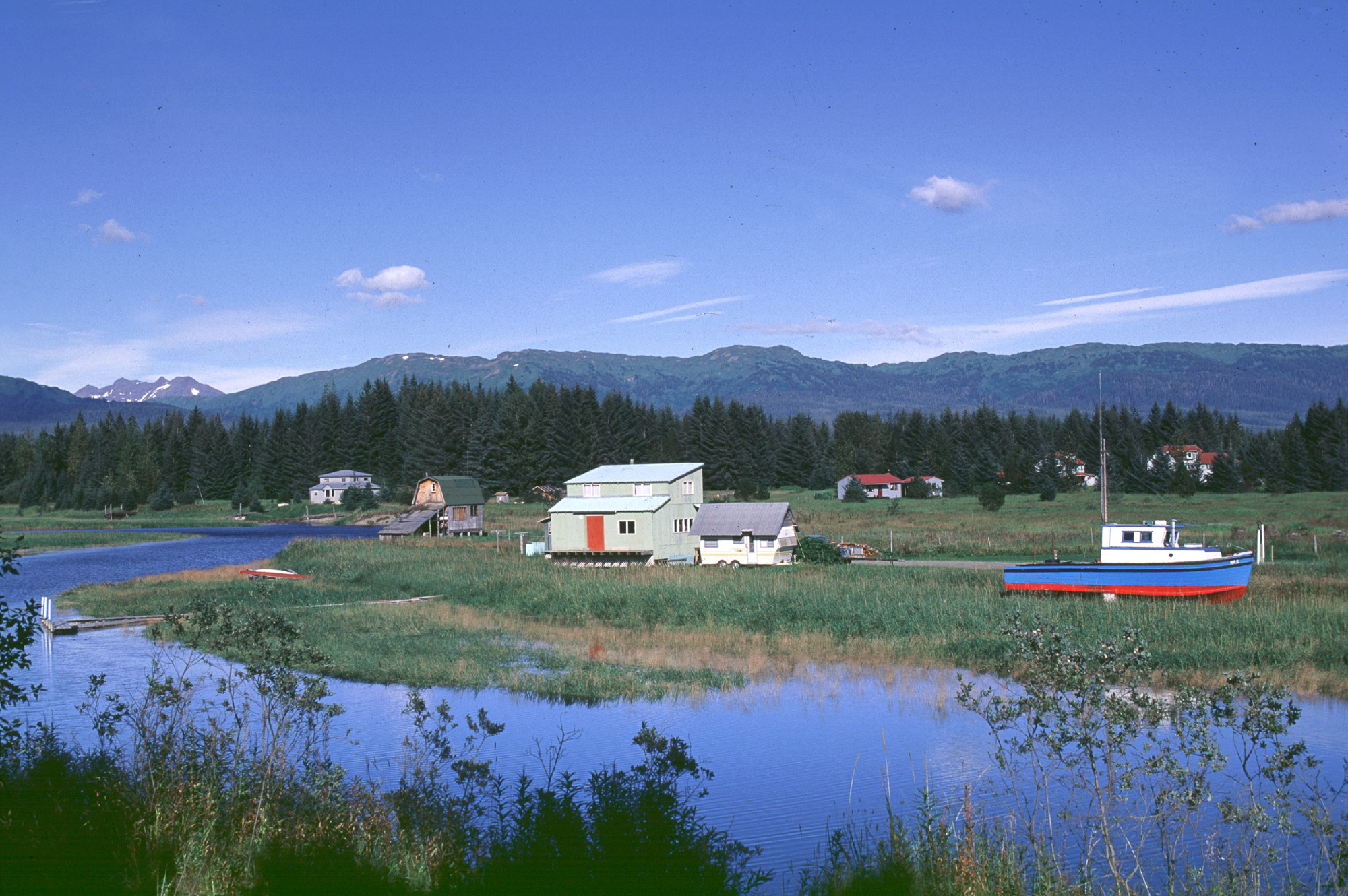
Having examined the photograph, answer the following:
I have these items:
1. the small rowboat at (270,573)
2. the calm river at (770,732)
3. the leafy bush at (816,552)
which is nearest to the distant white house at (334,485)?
the small rowboat at (270,573)

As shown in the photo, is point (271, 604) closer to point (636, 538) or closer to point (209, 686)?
point (209, 686)

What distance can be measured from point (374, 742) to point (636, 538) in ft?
111

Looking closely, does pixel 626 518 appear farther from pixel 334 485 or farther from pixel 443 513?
pixel 334 485

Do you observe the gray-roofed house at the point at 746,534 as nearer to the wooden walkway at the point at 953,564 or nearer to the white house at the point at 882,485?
the wooden walkway at the point at 953,564

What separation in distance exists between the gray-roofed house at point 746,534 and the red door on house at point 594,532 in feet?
17.2

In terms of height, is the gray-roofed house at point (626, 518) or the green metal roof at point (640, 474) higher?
the green metal roof at point (640, 474)

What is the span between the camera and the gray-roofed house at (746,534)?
4859 centimetres

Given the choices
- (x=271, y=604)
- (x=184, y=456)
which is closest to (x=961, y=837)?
(x=271, y=604)

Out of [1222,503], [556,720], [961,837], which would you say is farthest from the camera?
[1222,503]

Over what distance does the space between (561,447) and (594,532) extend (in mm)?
63420

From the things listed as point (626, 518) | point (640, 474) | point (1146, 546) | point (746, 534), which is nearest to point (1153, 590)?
point (1146, 546)

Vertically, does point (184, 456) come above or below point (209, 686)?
above

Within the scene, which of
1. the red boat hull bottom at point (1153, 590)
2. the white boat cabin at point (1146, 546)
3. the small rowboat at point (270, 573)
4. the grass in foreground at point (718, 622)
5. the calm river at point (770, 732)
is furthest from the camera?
the small rowboat at point (270, 573)

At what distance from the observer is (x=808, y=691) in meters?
21.9
